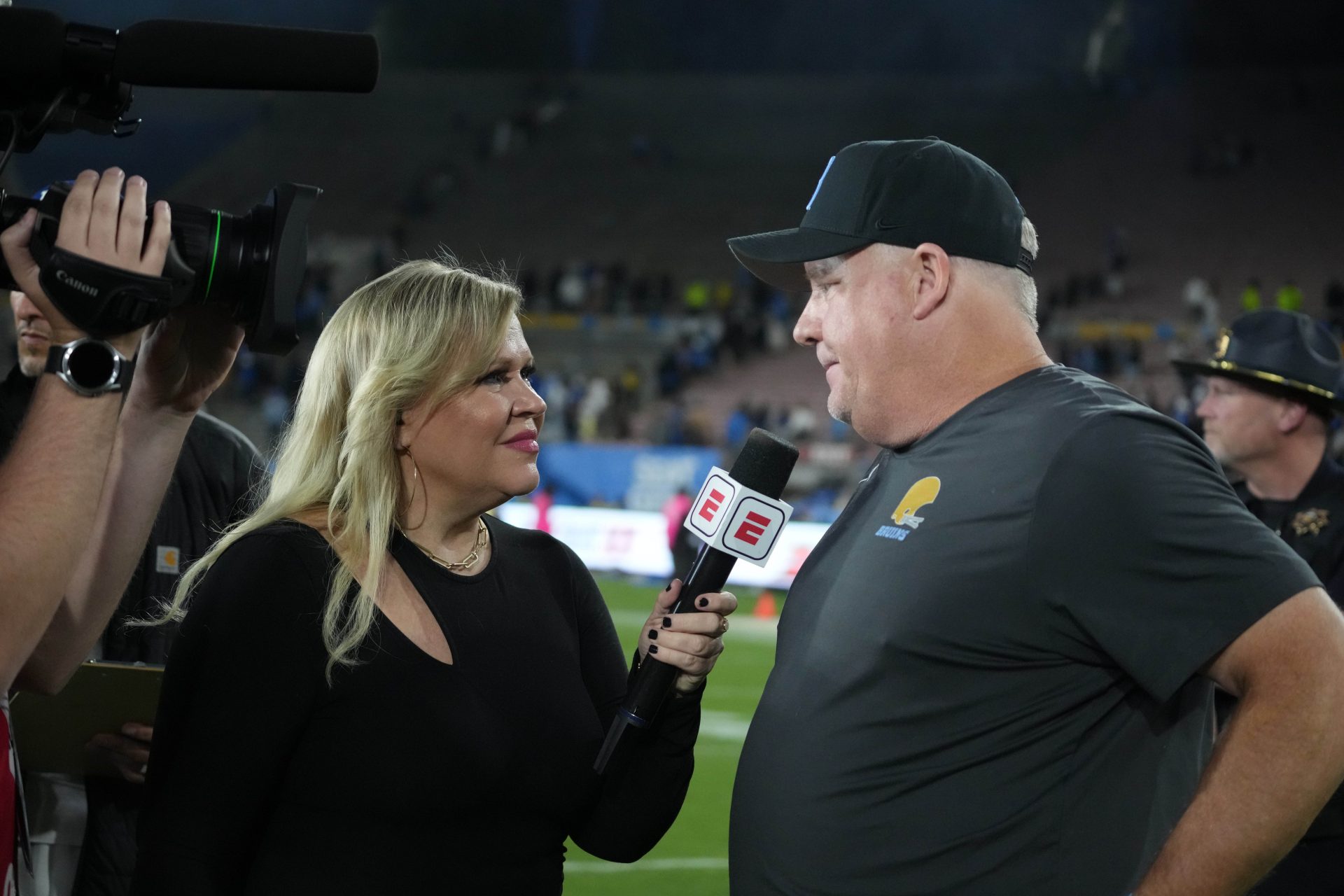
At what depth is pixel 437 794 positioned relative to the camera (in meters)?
2.35

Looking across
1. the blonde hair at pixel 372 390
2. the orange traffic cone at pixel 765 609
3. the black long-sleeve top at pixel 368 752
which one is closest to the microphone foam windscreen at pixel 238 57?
the blonde hair at pixel 372 390

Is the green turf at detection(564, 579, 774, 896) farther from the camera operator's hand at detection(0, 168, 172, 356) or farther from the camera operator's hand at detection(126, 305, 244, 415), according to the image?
the camera operator's hand at detection(0, 168, 172, 356)

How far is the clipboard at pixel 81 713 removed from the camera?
2652 millimetres

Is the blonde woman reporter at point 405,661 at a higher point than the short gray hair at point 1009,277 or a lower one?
lower

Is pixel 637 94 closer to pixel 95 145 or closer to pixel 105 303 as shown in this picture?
pixel 95 145

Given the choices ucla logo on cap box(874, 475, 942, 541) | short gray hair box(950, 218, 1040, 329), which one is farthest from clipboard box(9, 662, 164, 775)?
short gray hair box(950, 218, 1040, 329)

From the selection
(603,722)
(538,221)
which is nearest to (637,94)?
(538,221)

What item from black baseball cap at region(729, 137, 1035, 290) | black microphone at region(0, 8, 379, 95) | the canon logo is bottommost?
the canon logo

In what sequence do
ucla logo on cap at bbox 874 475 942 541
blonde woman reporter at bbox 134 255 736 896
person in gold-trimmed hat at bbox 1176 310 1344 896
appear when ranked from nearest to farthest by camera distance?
A: ucla logo on cap at bbox 874 475 942 541, blonde woman reporter at bbox 134 255 736 896, person in gold-trimmed hat at bbox 1176 310 1344 896

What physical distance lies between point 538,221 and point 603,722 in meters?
35.5

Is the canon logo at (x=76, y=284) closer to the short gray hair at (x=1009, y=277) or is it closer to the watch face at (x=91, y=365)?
the watch face at (x=91, y=365)

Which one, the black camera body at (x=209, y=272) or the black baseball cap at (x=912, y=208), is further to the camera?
the black baseball cap at (x=912, y=208)

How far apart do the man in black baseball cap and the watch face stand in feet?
3.64

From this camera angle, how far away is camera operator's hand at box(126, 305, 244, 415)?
7.55 feet
